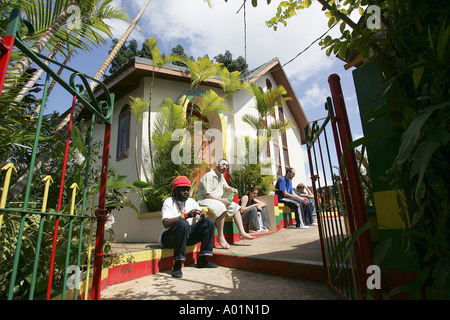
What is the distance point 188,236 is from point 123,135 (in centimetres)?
503

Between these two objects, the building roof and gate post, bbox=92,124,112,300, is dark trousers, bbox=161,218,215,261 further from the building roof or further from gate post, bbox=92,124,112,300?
the building roof

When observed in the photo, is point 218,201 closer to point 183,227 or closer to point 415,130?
point 183,227

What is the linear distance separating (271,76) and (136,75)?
21.2 feet

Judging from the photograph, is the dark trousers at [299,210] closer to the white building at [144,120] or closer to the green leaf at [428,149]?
the white building at [144,120]

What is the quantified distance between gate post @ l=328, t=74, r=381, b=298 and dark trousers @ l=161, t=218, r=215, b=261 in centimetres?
217

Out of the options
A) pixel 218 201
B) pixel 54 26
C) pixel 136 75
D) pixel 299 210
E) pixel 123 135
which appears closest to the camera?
pixel 54 26

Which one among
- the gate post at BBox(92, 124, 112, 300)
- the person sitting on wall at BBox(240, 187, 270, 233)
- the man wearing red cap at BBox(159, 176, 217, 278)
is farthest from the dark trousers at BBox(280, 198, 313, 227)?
the gate post at BBox(92, 124, 112, 300)

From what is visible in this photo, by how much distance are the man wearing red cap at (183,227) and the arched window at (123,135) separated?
3.97 meters

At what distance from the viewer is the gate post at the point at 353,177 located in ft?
5.63

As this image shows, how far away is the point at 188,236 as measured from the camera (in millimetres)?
3551

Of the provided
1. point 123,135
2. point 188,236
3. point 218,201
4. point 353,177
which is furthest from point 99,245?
point 123,135

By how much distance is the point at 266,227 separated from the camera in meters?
5.86

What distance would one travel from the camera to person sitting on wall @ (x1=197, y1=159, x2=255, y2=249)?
4.34 meters

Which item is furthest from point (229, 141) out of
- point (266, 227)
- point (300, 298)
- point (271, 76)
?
point (300, 298)
